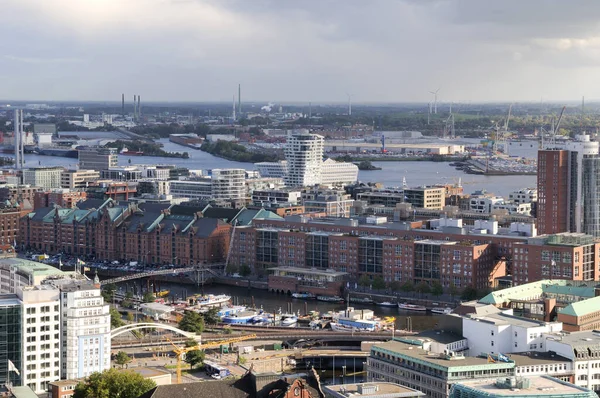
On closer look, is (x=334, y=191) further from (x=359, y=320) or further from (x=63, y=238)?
(x=359, y=320)

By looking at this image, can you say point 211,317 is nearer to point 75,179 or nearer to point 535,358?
point 535,358

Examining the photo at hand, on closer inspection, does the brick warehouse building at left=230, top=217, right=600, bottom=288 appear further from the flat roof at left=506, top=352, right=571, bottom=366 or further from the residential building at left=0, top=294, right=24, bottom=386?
the residential building at left=0, top=294, right=24, bottom=386

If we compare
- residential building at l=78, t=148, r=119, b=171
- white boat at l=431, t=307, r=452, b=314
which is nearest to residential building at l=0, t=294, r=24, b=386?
white boat at l=431, t=307, r=452, b=314

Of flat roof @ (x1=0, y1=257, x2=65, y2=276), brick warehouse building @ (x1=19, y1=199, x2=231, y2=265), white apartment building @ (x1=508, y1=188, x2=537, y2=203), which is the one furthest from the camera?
white apartment building @ (x1=508, y1=188, x2=537, y2=203)

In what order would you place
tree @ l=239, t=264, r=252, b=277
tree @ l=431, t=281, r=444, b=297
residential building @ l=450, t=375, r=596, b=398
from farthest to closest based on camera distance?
tree @ l=239, t=264, r=252, b=277 → tree @ l=431, t=281, r=444, b=297 → residential building @ l=450, t=375, r=596, b=398

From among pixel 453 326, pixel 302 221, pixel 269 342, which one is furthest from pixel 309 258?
pixel 453 326

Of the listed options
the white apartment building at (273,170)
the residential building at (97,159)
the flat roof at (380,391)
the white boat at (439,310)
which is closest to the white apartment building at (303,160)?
the white apartment building at (273,170)

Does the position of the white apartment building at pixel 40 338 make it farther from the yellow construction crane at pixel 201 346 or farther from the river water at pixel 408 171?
the river water at pixel 408 171

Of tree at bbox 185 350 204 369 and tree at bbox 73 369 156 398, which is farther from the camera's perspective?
tree at bbox 185 350 204 369
